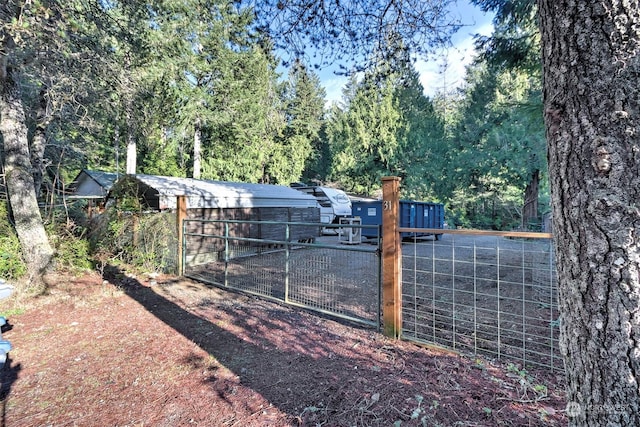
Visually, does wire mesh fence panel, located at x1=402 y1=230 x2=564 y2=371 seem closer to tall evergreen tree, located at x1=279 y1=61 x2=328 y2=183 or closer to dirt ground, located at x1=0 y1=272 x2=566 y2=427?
dirt ground, located at x1=0 y1=272 x2=566 y2=427

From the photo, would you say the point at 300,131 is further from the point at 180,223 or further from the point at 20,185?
the point at 20,185

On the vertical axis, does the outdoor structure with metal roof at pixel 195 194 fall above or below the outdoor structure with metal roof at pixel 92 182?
below

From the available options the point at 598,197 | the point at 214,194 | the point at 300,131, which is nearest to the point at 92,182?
the point at 214,194

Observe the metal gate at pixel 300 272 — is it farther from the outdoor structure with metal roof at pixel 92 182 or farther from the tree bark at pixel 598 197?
the outdoor structure with metal roof at pixel 92 182

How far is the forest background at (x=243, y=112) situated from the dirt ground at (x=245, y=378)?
9.92 feet

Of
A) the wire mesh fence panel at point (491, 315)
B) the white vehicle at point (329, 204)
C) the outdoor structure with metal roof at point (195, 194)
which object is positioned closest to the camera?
the wire mesh fence panel at point (491, 315)

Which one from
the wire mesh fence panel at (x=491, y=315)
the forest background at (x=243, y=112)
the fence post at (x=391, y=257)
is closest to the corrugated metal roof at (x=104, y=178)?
the forest background at (x=243, y=112)

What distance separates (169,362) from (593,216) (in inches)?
128

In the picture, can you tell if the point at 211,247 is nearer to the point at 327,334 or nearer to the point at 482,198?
the point at 327,334

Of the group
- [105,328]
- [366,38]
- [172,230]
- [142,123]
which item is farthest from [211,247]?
[366,38]

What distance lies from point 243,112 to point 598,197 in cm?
1892

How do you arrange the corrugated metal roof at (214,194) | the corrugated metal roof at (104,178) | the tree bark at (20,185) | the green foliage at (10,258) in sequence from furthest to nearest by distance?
the corrugated metal roof at (104,178)
the corrugated metal roof at (214,194)
the tree bark at (20,185)
the green foliage at (10,258)

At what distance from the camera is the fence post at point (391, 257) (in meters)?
3.37

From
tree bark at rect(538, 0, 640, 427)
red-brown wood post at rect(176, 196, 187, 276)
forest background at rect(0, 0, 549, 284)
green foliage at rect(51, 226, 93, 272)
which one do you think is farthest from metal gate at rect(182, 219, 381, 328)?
tree bark at rect(538, 0, 640, 427)
